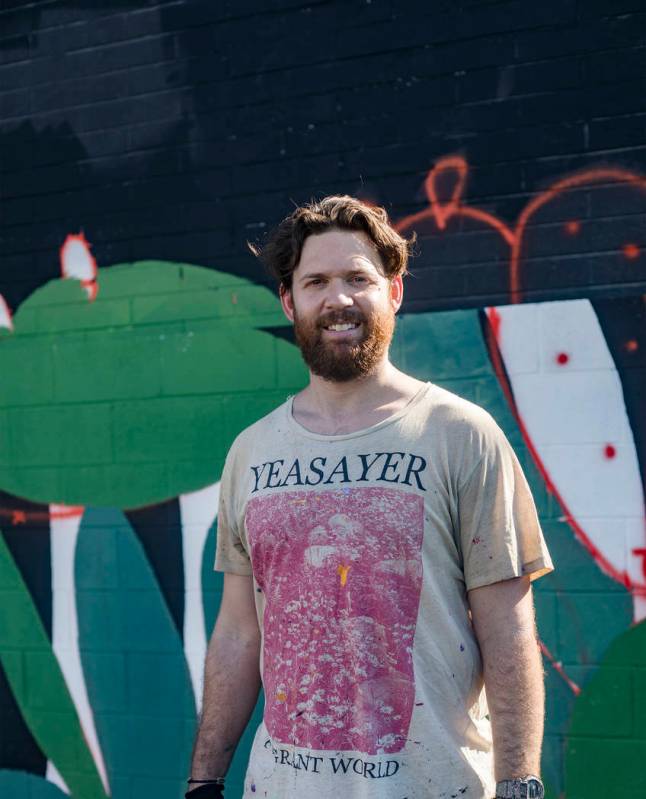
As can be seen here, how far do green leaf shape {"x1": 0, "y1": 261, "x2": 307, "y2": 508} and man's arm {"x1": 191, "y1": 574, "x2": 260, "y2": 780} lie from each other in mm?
1405

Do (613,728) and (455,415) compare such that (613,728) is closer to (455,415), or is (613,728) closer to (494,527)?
(494,527)

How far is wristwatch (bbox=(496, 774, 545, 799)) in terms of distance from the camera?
2.23 meters

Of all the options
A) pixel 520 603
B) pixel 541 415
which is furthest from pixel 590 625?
pixel 520 603

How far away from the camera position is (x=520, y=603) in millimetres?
2340

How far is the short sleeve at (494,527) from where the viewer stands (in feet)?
7.62

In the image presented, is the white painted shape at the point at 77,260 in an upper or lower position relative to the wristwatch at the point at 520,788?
upper

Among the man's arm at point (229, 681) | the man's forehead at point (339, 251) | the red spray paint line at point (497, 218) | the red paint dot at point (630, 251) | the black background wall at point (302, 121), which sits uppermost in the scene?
the black background wall at point (302, 121)

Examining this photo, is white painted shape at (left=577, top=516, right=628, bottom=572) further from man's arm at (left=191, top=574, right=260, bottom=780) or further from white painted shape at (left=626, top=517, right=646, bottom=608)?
man's arm at (left=191, top=574, right=260, bottom=780)

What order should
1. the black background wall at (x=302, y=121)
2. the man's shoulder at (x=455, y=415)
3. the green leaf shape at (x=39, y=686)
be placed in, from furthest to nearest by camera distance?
the green leaf shape at (x=39, y=686) < the black background wall at (x=302, y=121) < the man's shoulder at (x=455, y=415)

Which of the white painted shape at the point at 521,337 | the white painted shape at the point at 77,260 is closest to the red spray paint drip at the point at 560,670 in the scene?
the white painted shape at the point at 521,337

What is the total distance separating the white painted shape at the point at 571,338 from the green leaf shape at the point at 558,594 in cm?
21

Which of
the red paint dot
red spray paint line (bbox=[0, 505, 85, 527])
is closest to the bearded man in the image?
the red paint dot

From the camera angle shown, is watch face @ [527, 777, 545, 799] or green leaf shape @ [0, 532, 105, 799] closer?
watch face @ [527, 777, 545, 799]

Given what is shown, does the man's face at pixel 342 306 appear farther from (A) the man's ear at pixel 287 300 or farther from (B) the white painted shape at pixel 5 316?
(B) the white painted shape at pixel 5 316
